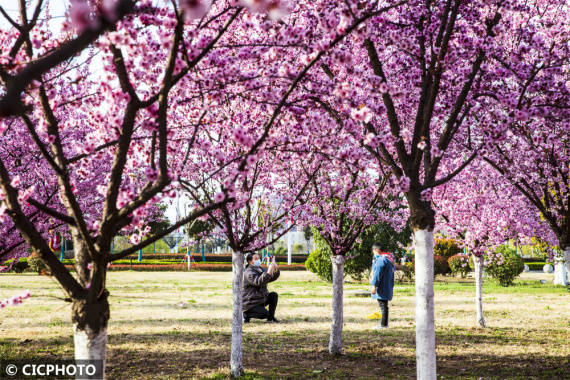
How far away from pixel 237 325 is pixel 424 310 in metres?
2.96

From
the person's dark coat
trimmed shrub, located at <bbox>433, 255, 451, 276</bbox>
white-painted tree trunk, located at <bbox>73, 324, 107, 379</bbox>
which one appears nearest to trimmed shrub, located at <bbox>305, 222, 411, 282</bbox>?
trimmed shrub, located at <bbox>433, 255, 451, 276</bbox>

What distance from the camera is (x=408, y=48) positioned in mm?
5332

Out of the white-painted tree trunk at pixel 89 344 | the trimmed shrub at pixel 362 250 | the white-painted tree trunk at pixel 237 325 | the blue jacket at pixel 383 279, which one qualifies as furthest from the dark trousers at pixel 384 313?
the trimmed shrub at pixel 362 250

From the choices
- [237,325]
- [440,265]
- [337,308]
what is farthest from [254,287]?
[440,265]

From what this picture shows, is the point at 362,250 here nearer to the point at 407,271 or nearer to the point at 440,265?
the point at 407,271

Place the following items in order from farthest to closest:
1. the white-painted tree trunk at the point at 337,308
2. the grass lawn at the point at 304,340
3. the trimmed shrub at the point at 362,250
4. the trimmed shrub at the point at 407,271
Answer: the trimmed shrub at the point at 407,271
the trimmed shrub at the point at 362,250
the white-painted tree trunk at the point at 337,308
the grass lawn at the point at 304,340

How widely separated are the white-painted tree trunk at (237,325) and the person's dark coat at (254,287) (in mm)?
3397

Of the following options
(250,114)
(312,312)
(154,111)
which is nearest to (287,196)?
(250,114)

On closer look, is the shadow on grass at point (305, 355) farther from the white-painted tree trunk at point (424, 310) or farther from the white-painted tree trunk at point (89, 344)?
the white-painted tree trunk at point (89, 344)

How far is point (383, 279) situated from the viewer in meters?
11.1

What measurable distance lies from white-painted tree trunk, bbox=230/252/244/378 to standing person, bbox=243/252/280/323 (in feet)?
11.4

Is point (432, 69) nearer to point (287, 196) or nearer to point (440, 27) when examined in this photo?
point (440, 27)

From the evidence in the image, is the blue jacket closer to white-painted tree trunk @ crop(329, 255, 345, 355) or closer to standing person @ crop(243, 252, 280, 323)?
standing person @ crop(243, 252, 280, 323)

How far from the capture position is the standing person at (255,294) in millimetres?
10922
